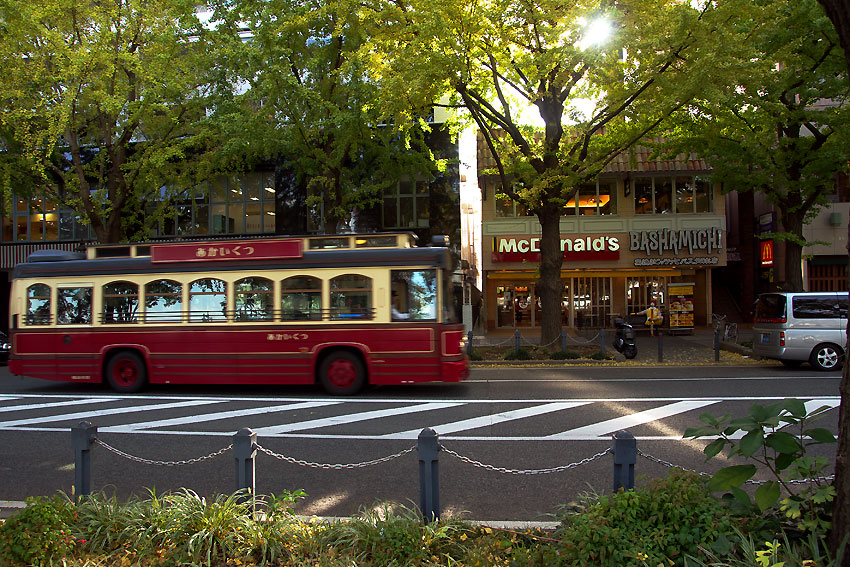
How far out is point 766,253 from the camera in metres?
28.4

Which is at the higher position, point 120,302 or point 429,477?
point 120,302

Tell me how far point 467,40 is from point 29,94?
14.3 metres

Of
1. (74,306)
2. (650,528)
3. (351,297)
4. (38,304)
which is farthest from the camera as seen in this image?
(38,304)

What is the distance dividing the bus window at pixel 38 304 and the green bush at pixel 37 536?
10.2 metres

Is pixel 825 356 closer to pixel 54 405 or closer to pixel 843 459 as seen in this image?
pixel 843 459

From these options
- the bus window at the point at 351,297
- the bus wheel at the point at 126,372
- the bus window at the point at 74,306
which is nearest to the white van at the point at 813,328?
the bus window at the point at 351,297

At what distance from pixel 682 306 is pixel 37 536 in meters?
25.0

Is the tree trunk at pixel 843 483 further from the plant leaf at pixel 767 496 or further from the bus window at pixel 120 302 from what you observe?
the bus window at pixel 120 302

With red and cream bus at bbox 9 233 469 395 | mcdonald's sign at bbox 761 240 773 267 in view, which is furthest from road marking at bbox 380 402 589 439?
mcdonald's sign at bbox 761 240 773 267

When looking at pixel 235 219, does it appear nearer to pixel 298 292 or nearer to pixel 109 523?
pixel 298 292

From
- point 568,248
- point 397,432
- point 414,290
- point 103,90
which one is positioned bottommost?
point 397,432

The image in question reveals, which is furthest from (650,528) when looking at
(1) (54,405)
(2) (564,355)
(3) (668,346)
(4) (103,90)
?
(4) (103,90)

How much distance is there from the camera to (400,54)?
14.9m

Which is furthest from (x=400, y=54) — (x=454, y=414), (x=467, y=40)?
(x=454, y=414)
